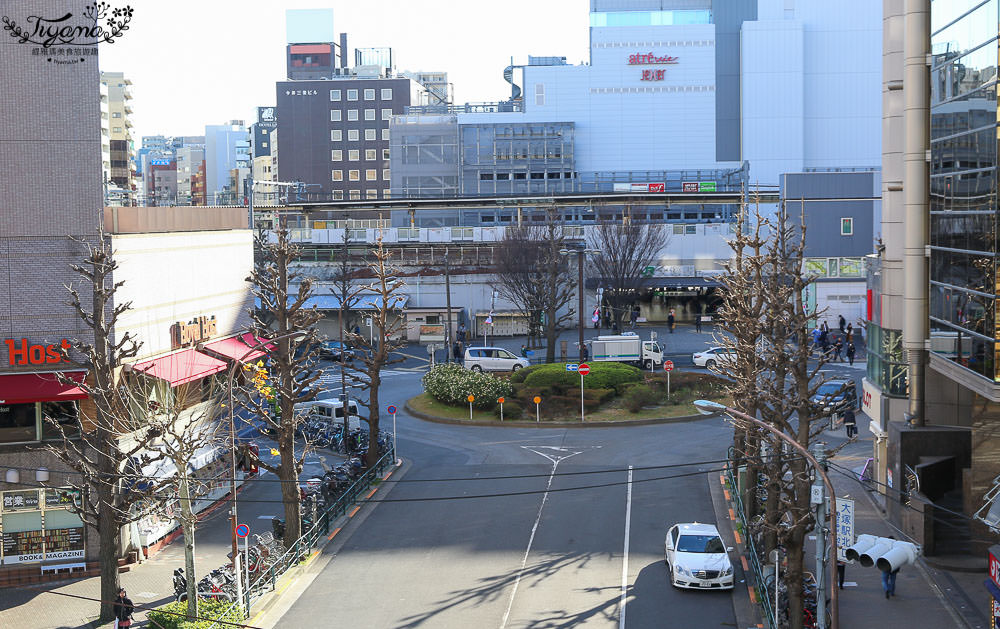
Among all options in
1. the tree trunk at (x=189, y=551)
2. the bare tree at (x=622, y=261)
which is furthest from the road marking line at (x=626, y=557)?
the bare tree at (x=622, y=261)

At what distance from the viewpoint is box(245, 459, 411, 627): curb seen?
2108cm

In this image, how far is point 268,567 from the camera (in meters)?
23.2

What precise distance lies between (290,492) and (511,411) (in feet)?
52.0

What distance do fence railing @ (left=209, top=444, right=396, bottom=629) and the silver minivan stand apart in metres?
14.3

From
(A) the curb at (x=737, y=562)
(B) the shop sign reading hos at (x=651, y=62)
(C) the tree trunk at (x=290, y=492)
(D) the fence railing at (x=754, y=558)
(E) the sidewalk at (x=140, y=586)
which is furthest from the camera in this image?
(B) the shop sign reading hos at (x=651, y=62)

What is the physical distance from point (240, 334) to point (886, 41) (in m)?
21.9

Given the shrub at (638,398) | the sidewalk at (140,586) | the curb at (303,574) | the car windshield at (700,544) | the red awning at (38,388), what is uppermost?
the red awning at (38,388)

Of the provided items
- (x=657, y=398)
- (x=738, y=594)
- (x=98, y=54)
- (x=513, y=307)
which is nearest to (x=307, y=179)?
(x=513, y=307)

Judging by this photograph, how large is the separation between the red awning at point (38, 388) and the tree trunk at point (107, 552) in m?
3.03

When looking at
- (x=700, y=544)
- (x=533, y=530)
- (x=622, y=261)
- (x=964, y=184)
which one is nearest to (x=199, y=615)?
(x=533, y=530)

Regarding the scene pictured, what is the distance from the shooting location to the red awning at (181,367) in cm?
2581

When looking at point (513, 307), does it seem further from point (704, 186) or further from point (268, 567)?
point (268, 567)

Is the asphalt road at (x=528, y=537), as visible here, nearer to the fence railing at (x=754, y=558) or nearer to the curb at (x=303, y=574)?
the curb at (x=303, y=574)

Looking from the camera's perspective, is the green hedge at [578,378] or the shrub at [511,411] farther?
the green hedge at [578,378]
